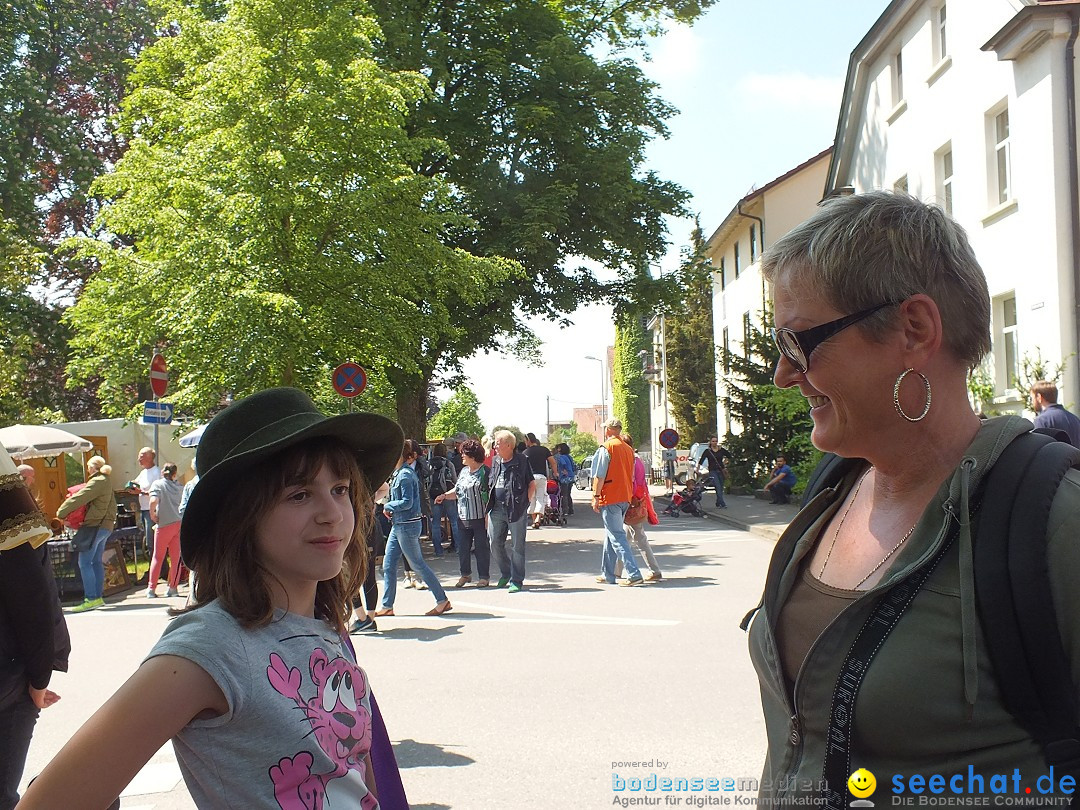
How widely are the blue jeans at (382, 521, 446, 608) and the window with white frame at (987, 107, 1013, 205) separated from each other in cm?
1243

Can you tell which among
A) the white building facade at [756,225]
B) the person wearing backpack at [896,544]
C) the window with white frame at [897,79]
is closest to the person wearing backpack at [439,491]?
the window with white frame at [897,79]

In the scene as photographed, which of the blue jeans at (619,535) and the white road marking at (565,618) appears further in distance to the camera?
the blue jeans at (619,535)

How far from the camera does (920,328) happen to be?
1.81 metres

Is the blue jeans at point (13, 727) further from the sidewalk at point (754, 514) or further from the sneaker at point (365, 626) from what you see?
the sidewalk at point (754, 514)

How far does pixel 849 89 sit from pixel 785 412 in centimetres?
850

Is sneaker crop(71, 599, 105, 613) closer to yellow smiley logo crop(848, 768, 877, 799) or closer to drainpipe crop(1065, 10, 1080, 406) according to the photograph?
yellow smiley logo crop(848, 768, 877, 799)

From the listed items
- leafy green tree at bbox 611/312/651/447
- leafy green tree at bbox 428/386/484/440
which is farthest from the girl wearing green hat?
leafy green tree at bbox 428/386/484/440

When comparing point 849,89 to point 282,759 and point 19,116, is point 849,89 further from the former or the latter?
point 282,759

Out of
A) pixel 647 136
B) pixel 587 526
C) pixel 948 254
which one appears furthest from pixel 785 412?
pixel 948 254

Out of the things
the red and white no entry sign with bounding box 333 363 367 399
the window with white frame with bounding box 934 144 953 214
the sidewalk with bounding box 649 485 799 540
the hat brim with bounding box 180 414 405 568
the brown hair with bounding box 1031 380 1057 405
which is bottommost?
the sidewalk with bounding box 649 485 799 540

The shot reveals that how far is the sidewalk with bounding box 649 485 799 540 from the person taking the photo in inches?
767

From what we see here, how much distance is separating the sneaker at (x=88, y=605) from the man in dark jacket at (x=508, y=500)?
198 inches

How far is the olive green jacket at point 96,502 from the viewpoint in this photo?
12.6 metres

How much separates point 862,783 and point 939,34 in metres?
21.5
